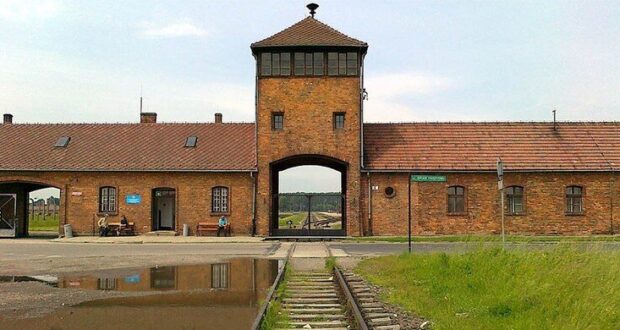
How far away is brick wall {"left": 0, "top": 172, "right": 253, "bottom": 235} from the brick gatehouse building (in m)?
0.05

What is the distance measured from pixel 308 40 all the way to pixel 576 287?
2288 centimetres

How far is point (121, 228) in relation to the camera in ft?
101

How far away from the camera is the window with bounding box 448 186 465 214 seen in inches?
1180

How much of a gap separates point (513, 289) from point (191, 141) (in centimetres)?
2602

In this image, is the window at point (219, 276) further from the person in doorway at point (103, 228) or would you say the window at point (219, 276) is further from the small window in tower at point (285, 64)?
the person in doorway at point (103, 228)

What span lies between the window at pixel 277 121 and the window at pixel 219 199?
4.00m

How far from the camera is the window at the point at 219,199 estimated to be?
30844mm

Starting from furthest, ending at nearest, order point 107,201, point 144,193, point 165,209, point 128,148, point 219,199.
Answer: point 165,209 < point 128,148 < point 107,201 < point 144,193 < point 219,199

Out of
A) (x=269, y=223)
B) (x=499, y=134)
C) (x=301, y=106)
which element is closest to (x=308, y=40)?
(x=301, y=106)

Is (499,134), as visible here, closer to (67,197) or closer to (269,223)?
(269,223)

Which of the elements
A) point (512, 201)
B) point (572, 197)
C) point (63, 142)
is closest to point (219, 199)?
point (63, 142)

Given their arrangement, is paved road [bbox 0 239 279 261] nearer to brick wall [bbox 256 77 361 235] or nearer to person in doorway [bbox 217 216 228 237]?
person in doorway [bbox 217 216 228 237]

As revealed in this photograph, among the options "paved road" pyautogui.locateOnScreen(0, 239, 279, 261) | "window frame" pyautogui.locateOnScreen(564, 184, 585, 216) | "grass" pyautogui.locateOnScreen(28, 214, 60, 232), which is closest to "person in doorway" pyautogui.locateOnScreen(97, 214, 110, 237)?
"paved road" pyautogui.locateOnScreen(0, 239, 279, 261)

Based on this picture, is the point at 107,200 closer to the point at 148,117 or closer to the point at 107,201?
the point at 107,201
